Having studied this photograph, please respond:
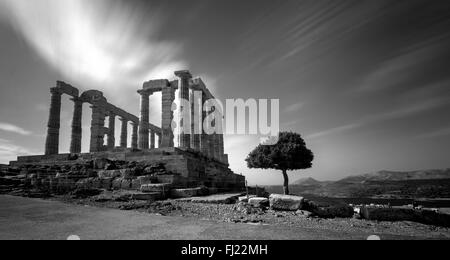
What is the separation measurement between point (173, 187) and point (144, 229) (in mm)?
7977

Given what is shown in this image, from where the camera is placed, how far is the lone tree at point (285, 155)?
83.8ft

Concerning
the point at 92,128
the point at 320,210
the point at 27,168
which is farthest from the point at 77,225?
the point at 92,128

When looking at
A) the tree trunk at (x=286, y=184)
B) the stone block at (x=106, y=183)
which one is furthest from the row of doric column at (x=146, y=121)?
the stone block at (x=106, y=183)

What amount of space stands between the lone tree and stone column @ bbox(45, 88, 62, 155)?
22.6m

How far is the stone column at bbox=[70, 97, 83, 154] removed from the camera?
93.5ft

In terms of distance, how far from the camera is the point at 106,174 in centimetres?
1430

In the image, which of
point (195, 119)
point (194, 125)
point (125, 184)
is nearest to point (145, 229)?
point (125, 184)

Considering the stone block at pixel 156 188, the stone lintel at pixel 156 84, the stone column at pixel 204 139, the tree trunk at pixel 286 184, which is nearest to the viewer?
the stone block at pixel 156 188

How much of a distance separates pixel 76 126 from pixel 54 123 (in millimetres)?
2594

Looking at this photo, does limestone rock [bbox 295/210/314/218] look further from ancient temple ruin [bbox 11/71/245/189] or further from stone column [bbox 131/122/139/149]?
stone column [bbox 131/122/139/149]

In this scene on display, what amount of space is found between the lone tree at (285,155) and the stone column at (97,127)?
18906mm

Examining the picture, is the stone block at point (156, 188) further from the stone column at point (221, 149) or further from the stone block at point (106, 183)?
the stone column at point (221, 149)

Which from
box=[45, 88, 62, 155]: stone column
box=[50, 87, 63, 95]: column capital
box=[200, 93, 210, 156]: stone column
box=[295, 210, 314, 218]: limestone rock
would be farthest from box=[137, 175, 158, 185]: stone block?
box=[50, 87, 63, 95]: column capital
